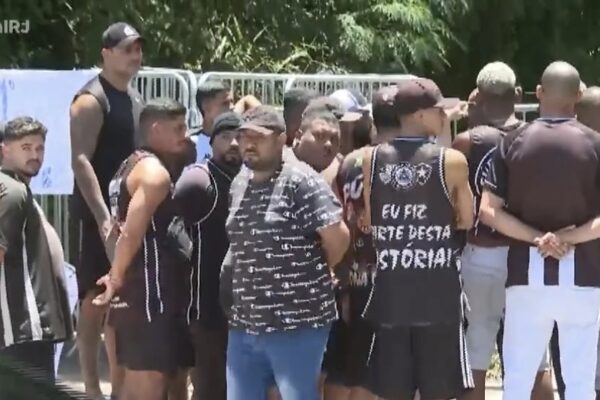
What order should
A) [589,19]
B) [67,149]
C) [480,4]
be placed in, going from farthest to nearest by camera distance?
[589,19]
[480,4]
[67,149]

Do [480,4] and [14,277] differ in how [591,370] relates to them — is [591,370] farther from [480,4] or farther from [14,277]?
[480,4]

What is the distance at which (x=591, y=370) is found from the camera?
230 inches

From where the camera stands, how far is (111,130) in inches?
261

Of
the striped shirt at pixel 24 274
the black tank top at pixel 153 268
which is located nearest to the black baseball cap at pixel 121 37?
the black tank top at pixel 153 268

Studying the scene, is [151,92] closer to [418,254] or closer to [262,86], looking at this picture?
[262,86]

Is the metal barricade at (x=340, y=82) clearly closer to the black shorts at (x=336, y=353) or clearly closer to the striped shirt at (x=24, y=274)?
the black shorts at (x=336, y=353)

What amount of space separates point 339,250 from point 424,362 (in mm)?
603

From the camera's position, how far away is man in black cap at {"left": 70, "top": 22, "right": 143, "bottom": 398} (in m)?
6.51

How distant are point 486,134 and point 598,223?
836 millimetres

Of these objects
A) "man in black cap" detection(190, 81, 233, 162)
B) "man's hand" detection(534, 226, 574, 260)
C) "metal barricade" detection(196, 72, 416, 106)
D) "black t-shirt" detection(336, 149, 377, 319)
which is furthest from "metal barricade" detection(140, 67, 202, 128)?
"man's hand" detection(534, 226, 574, 260)

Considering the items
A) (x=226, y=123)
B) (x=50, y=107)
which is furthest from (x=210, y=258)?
(x=50, y=107)

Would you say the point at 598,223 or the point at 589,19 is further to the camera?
the point at 589,19

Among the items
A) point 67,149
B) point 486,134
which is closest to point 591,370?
point 486,134

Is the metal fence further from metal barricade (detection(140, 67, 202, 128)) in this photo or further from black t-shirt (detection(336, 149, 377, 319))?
black t-shirt (detection(336, 149, 377, 319))
